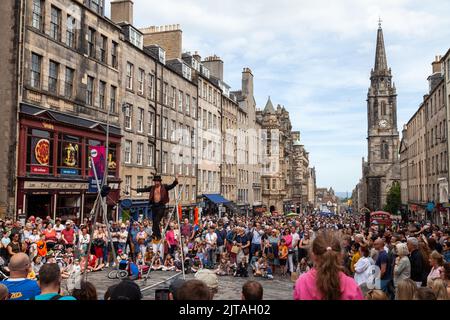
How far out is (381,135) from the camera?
9606cm

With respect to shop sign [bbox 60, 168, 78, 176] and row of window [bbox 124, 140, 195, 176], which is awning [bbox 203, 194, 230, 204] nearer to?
row of window [bbox 124, 140, 195, 176]

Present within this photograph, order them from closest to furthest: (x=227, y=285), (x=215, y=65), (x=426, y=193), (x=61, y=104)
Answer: (x=227, y=285) < (x=61, y=104) < (x=426, y=193) < (x=215, y=65)

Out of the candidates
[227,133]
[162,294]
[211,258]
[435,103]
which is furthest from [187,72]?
[162,294]

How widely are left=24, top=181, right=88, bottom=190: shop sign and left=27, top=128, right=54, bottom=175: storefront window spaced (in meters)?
0.59

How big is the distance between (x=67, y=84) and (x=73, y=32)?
3.45 meters

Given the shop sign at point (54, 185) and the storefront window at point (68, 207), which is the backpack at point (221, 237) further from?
the storefront window at point (68, 207)

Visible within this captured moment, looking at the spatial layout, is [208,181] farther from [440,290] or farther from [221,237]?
[440,290]

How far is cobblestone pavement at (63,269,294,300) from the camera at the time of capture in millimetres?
11594

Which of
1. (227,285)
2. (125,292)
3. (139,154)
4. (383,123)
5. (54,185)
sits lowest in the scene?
(227,285)

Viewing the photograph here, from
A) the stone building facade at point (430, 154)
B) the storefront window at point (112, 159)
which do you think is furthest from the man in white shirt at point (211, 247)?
the stone building facade at point (430, 154)

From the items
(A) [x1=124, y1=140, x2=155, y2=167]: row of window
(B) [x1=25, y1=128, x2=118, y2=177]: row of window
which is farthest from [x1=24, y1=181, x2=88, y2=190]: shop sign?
(A) [x1=124, y1=140, x2=155, y2=167]: row of window

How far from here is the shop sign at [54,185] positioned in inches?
839
